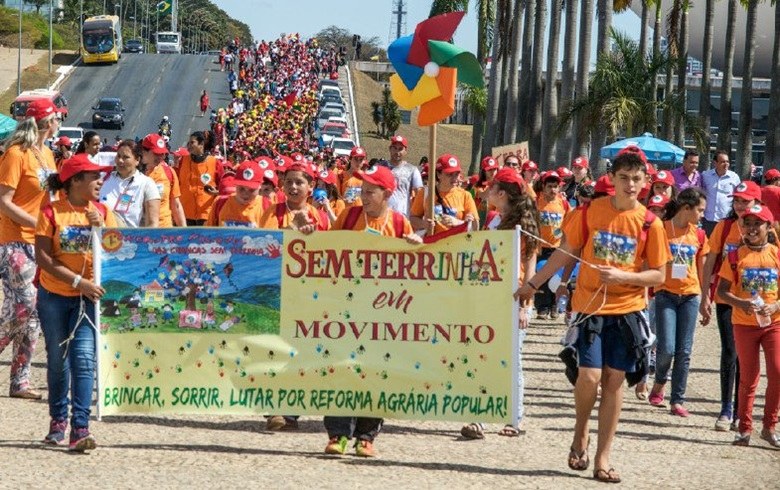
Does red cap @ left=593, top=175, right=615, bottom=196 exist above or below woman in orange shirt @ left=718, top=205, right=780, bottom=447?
above

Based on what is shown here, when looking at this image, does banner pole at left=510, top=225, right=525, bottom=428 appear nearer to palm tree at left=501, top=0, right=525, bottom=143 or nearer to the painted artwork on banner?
the painted artwork on banner

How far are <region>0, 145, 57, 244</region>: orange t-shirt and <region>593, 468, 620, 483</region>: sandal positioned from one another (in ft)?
14.0

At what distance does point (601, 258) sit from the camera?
28.3ft

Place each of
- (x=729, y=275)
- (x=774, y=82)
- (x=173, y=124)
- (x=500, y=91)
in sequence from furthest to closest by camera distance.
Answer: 1. (x=173, y=124)
2. (x=500, y=91)
3. (x=774, y=82)
4. (x=729, y=275)

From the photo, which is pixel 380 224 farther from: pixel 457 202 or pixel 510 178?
pixel 457 202

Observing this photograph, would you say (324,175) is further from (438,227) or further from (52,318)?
(52,318)

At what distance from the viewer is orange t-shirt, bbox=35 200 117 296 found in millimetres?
8961

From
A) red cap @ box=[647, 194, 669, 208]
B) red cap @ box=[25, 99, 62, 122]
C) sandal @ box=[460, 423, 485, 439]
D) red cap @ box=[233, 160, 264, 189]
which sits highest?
red cap @ box=[25, 99, 62, 122]

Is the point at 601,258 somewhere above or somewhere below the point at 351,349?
above

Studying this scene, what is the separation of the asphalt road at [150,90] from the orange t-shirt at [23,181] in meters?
58.9

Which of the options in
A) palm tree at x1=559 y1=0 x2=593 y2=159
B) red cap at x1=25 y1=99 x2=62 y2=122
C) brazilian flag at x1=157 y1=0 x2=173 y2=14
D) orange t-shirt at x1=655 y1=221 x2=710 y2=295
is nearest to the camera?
red cap at x1=25 y1=99 x2=62 y2=122

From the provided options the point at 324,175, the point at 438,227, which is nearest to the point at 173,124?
the point at 324,175

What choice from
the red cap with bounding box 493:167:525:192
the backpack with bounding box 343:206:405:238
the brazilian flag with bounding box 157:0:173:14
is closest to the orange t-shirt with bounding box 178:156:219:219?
the red cap with bounding box 493:167:525:192

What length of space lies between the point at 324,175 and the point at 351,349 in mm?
8383
